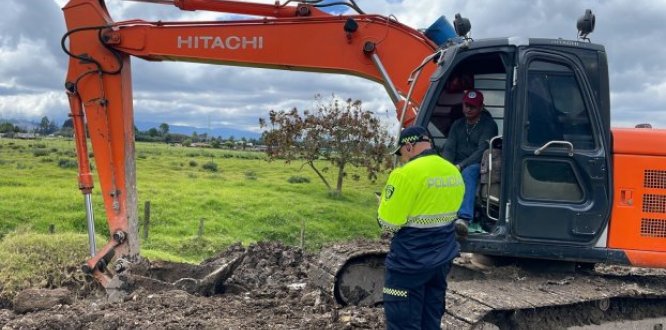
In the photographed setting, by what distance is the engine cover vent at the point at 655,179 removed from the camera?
17.8 feet

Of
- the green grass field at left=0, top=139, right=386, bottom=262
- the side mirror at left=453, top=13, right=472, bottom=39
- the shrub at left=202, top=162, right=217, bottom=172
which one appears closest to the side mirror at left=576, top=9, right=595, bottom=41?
the side mirror at left=453, top=13, right=472, bottom=39

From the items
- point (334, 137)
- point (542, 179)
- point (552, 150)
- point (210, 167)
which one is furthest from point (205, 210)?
point (210, 167)

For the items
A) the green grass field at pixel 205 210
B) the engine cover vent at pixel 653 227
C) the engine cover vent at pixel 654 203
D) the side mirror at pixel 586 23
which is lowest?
the green grass field at pixel 205 210

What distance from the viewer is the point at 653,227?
17.9ft

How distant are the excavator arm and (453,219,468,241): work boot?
219cm

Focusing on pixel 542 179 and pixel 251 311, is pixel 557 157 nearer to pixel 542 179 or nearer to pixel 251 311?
pixel 542 179

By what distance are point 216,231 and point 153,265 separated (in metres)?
13.1

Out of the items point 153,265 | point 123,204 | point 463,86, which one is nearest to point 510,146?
point 463,86

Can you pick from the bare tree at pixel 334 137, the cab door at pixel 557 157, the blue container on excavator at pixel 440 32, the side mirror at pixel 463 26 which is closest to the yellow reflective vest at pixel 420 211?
the cab door at pixel 557 157

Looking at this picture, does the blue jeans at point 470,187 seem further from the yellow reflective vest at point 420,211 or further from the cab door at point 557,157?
the yellow reflective vest at point 420,211

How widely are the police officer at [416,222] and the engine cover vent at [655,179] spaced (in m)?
1.81

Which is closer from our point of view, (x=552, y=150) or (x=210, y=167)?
(x=552, y=150)

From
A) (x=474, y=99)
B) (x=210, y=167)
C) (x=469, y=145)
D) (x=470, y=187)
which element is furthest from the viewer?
(x=210, y=167)

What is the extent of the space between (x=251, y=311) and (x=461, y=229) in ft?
8.15
